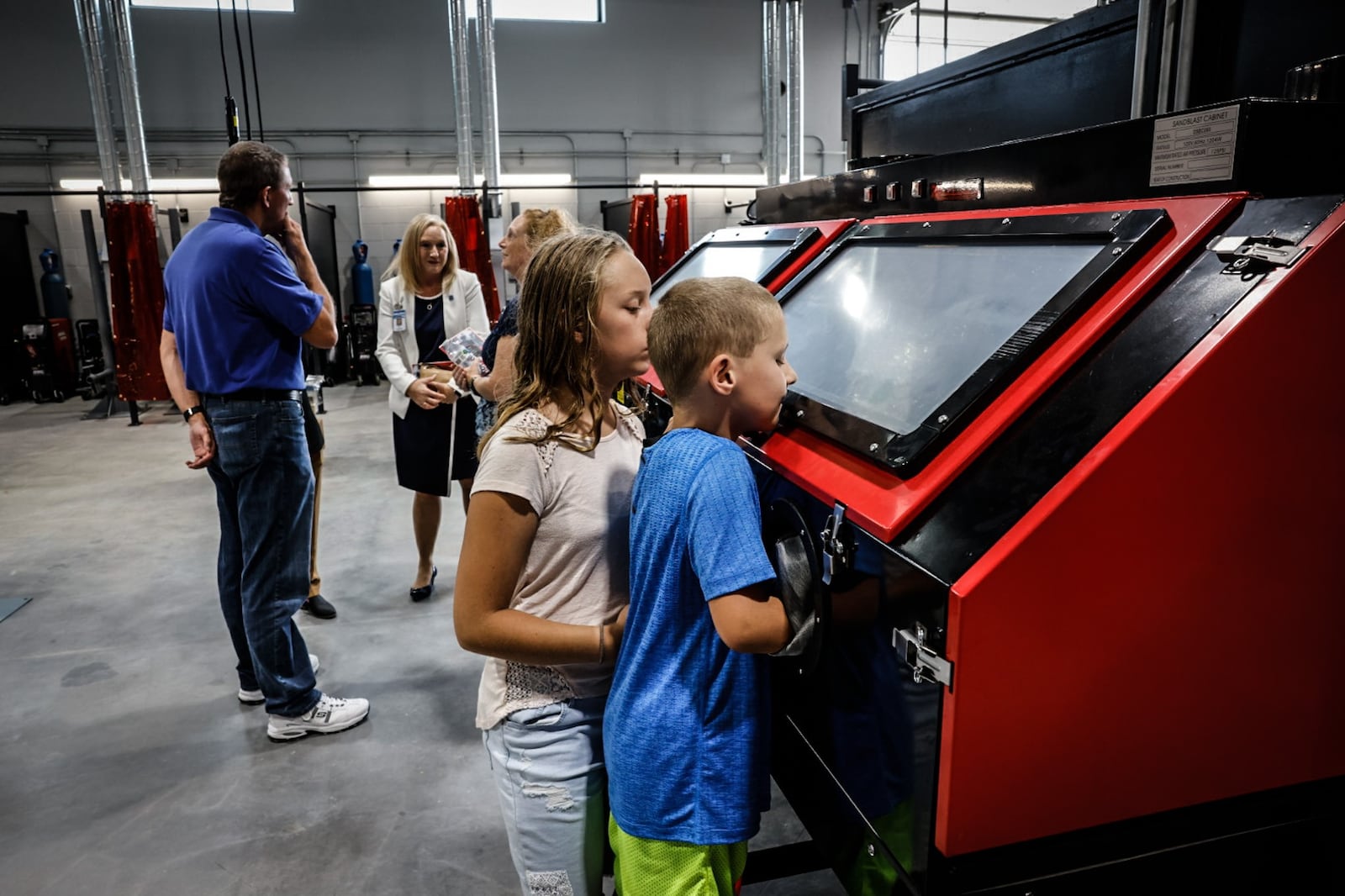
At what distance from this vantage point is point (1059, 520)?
0.88 metres

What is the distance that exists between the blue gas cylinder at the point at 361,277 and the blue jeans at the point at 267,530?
793 centimetres

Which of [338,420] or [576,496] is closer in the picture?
[576,496]

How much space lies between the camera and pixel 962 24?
32.8 feet

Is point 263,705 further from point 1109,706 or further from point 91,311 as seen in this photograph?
point 91,311

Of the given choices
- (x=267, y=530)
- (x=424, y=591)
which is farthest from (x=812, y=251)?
(x=424, y=591)

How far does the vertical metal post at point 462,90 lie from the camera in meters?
7.86

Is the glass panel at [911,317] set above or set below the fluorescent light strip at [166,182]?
below

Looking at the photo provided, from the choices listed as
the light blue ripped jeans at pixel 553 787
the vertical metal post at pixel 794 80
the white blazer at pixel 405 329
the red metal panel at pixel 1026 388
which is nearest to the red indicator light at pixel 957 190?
the red metal panel at pixel 1026 388

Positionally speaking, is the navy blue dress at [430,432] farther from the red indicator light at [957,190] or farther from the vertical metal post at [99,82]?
the vertical metal post at [99,82]

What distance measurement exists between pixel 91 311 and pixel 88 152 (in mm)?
1849

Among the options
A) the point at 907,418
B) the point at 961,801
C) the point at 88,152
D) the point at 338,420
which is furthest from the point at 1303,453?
the point at 88,152

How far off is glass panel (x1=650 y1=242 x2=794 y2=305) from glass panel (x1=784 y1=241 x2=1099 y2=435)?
1.03ft

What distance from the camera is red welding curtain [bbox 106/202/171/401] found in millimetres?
7289

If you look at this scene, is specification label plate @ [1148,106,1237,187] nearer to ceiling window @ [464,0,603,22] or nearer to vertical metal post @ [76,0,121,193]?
vertical metal post @ [76,0,121,193]
